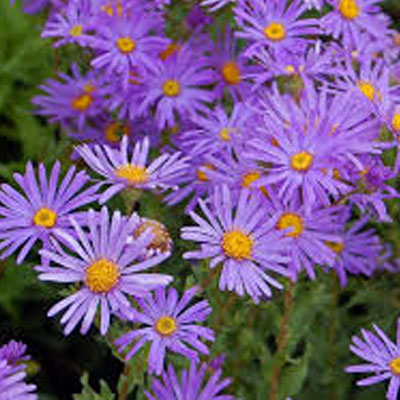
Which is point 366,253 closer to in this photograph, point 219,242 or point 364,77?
point 364,77

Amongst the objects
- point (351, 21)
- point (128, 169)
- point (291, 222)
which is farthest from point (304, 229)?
point (351, 21)

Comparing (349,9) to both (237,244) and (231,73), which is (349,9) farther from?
(237,244)

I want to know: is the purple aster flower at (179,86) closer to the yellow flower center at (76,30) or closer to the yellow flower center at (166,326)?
the yellow flower center at (76,30)

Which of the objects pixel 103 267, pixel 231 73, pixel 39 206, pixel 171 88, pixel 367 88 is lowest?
pixel 103 267

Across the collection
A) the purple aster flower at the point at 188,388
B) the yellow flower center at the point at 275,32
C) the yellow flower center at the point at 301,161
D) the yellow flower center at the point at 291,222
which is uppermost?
the yellow flower center at the point at 275,32

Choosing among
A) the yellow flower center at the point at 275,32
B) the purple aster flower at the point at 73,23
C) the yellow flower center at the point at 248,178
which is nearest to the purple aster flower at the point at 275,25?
the yellow flower center at the point at 275,32

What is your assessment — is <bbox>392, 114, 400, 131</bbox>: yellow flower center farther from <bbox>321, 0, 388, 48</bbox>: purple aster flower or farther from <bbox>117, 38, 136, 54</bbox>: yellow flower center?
<bbox>117, 38, 136, 54</bbox>: yellow flower center

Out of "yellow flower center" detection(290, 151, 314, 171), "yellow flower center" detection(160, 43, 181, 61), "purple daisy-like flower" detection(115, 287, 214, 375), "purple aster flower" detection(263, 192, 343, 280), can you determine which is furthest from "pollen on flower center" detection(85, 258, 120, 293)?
"yellow flower center" detection(160, 43, 181, 61)
